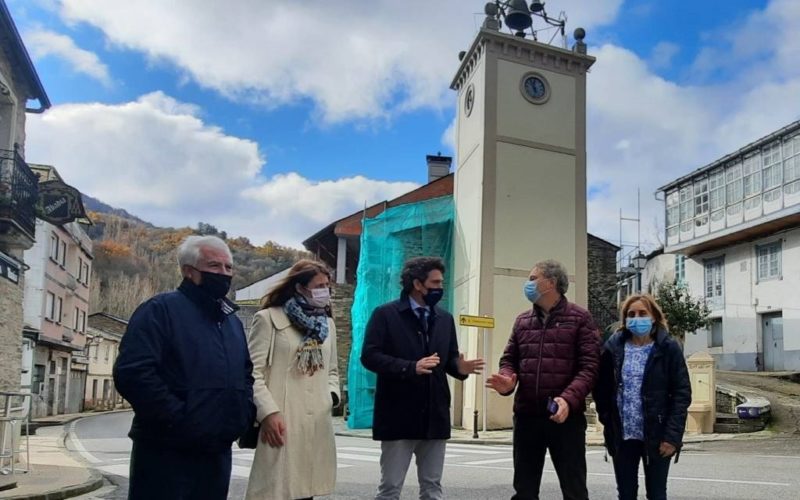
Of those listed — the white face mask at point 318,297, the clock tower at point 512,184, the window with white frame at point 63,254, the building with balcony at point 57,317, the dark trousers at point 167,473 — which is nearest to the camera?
the dark trousers at point 167,473

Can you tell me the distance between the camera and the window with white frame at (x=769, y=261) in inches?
1139

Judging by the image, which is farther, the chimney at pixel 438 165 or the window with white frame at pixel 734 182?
the chimney at pixel 438 165

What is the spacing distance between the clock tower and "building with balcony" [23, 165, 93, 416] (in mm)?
20076

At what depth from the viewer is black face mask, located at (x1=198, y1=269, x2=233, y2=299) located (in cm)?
375

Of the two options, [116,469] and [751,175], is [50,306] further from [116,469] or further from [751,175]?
[751,175]

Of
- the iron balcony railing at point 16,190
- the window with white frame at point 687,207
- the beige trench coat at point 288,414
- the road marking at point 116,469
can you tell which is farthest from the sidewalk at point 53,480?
the window with white frame at point 687,207

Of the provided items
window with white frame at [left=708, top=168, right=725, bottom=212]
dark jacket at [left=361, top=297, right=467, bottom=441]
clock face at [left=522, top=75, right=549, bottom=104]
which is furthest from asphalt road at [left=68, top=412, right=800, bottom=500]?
window with white frame at [left=708, top=168, right=725, bottom=212]

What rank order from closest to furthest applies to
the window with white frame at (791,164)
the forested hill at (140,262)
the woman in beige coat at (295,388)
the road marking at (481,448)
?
the woman in beige coat at (295,388) < the road marking at (481,448) < the window with white frame at (791,164) < the forested hill at (140,262)

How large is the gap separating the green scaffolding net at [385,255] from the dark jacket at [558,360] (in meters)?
16.2

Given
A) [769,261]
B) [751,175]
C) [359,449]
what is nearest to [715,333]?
[769,261]

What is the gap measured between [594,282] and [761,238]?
6927 mm

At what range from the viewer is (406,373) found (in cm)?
446

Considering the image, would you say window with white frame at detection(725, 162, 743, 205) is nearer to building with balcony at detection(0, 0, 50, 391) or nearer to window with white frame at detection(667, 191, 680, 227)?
window with white frame at detection(667, 191, 680, 227)

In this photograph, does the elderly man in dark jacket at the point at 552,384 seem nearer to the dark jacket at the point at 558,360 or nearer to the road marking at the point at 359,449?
the dark jacket at the point at 558,360
